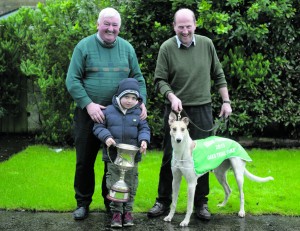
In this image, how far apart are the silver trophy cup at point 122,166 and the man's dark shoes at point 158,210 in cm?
55

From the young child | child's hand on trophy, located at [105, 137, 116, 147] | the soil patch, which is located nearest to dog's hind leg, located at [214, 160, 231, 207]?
the young child

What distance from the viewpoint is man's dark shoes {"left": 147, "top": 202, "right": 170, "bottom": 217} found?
5.49 m

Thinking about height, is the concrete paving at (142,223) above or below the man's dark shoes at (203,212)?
below

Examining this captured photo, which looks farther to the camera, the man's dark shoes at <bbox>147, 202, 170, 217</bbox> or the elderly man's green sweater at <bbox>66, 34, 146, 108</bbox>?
the man's dark shoes at <bbox>147, 202, 170, 217</bbox>

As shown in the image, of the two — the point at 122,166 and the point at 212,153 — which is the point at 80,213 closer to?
the point at 122,166

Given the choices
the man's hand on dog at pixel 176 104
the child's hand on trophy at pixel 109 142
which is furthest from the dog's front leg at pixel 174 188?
the child's hand on trophy at pixel 109 142

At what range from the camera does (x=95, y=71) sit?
508 centimetres

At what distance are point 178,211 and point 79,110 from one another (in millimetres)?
1664

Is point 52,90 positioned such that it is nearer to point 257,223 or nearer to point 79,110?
point 79,110

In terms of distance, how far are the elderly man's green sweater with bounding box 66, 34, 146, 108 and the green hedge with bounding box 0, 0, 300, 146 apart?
2.85 m

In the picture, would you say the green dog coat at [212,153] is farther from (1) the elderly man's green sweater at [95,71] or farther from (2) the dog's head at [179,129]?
(1) the elderly man's green sweater at [95,71]

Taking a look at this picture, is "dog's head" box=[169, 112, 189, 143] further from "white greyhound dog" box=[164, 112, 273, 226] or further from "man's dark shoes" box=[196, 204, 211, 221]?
"man's dark shoes" box=[196, 204, 211, 221]

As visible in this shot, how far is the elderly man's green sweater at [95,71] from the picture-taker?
505 cm

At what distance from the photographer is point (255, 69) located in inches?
313
